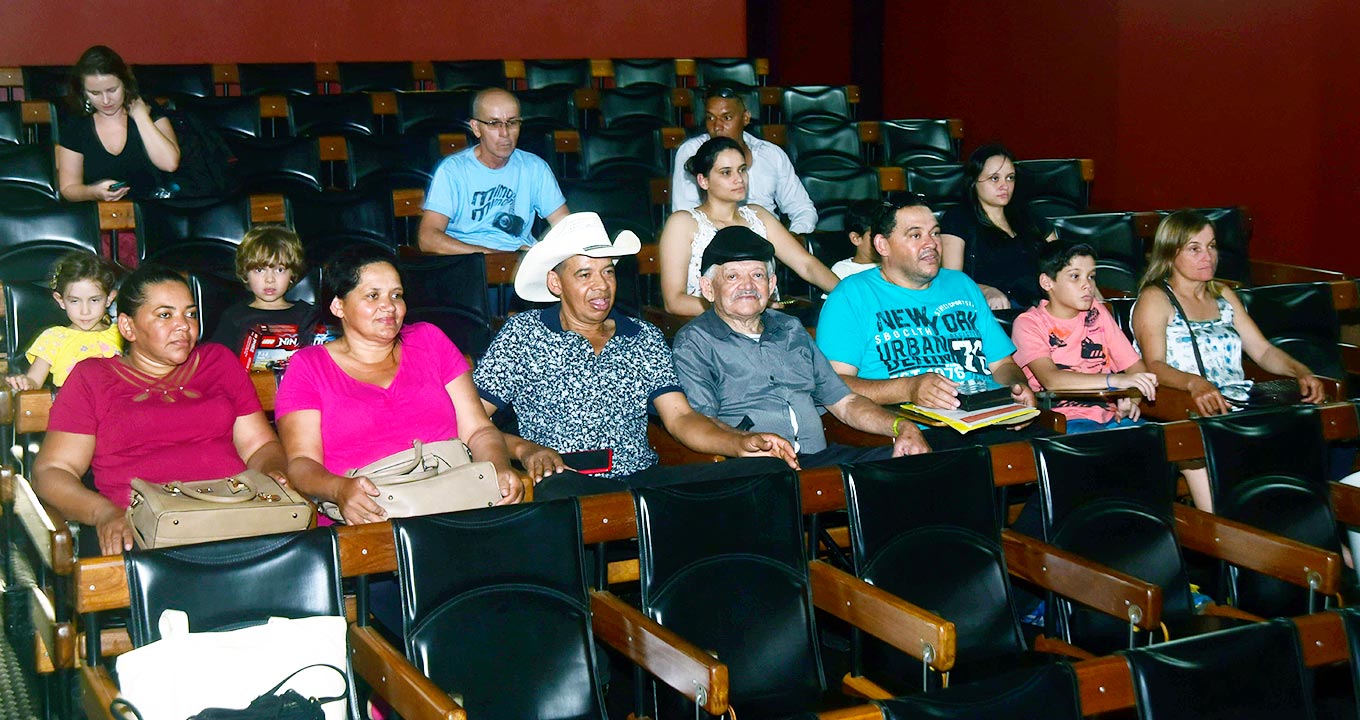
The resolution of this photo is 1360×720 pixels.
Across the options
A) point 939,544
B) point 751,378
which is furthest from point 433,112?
point 939,544

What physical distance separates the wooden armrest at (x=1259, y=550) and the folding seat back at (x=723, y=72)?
14.9ft

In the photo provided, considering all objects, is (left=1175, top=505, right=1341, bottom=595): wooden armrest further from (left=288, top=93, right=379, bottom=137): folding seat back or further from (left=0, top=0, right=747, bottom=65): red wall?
(left=0, top=0, right=747, bottom=65): red wall

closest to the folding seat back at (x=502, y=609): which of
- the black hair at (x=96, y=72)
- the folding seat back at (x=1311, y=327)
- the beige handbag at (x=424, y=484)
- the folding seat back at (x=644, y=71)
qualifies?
the beige handbag at (x=424, y=484)

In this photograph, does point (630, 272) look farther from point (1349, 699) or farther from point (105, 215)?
point (1349, 699)

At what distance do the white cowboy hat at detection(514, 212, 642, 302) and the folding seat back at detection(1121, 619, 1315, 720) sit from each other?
1623 millimetres

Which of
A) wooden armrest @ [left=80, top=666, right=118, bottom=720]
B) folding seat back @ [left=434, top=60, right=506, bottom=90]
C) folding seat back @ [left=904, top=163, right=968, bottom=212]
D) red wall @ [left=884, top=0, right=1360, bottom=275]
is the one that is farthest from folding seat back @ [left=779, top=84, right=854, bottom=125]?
wooden armrest @ [left=80, top=666, right=118, bottom=720]

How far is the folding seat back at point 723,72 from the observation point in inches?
278

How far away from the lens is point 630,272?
13.4ft

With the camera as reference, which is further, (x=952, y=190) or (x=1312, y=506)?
(x=952, y=190)

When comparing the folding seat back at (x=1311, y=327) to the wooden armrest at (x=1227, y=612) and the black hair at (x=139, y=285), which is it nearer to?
the wooden armrest at (x=1227, y=612)

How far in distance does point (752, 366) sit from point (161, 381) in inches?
53.1

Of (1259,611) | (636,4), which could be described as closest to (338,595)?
(1259,611)

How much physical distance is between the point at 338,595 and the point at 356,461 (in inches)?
26.6

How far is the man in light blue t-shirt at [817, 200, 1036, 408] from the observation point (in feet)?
11.6
